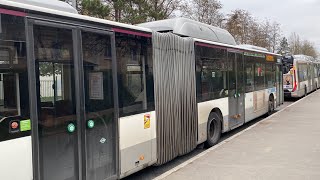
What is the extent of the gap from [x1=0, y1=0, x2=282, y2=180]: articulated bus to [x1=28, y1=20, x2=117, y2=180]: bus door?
13 millimetres

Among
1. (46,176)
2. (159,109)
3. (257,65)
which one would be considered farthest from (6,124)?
(257,65)

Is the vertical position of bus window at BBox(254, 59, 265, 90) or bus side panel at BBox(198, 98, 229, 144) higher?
bus window at BBox(254, 59, 265, 90)

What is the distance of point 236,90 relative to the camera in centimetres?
1166

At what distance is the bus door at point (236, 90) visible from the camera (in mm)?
11242

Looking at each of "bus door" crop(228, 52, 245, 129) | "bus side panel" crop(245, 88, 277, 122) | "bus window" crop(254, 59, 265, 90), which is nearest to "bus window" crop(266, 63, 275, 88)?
"bus side panel" crop(245, 88, 277, 122)

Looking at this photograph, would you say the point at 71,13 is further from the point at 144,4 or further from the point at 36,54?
the point at 144,4

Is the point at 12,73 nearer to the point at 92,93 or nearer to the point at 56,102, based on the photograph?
the point at 56,102

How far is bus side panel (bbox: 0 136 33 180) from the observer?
13.5ft

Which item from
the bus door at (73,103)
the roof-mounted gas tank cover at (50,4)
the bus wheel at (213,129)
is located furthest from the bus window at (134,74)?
the bus wheel at (213,129)

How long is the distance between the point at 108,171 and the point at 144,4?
2698 centimetres

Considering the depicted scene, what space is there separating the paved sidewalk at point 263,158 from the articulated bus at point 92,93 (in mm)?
662

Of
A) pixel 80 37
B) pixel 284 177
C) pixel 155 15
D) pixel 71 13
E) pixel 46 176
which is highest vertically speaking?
pixel 155 15

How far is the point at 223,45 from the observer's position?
10.6m

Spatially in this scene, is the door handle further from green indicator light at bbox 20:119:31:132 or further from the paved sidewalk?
the paved sidewalk
